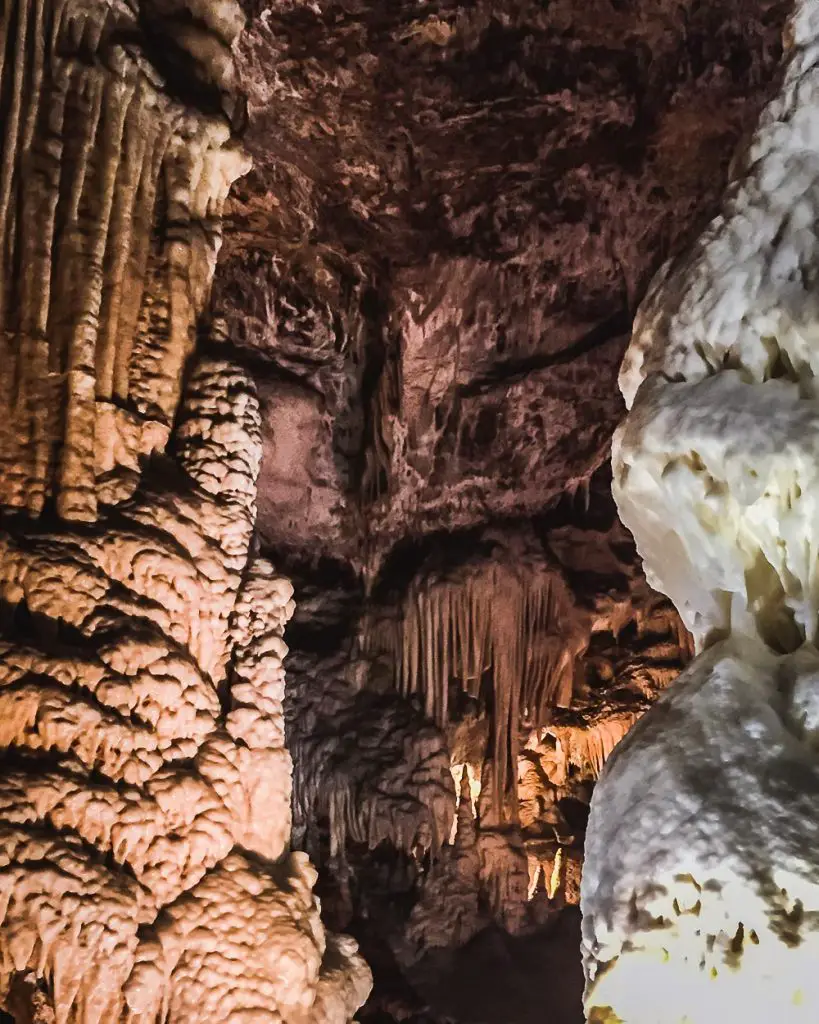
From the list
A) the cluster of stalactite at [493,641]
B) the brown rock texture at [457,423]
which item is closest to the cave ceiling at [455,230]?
the brown rock texture at [457,423]

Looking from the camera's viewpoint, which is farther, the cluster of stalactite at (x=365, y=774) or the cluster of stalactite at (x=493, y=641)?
the cluster of stalactite at (x=493, y=641)

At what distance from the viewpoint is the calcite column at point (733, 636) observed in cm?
179

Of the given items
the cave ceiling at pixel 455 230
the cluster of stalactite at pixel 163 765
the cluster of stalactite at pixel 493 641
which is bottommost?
the cluster of stalactite at pixel 163 765

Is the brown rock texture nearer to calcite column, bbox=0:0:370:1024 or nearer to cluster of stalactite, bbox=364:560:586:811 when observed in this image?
cluster of stalactite, bbox=364:560:586:811

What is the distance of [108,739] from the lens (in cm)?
313

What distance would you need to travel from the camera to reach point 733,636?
2102mm

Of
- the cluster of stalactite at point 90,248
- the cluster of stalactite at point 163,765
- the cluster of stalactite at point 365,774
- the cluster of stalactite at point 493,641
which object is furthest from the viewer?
the cluster of stalactite at point 493,641

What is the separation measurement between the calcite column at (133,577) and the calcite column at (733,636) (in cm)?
159

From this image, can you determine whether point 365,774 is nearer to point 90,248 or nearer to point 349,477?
point 349,477

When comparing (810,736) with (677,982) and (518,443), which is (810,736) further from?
(518,443)

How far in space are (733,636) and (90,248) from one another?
264 centimetres

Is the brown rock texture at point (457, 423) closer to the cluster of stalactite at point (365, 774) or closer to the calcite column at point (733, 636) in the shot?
the cluster of stalactite at point (365, 774)

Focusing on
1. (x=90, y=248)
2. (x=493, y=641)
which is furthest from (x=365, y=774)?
(x=90, y=248)

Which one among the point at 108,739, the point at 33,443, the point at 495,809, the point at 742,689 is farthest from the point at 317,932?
the point at 495,809
